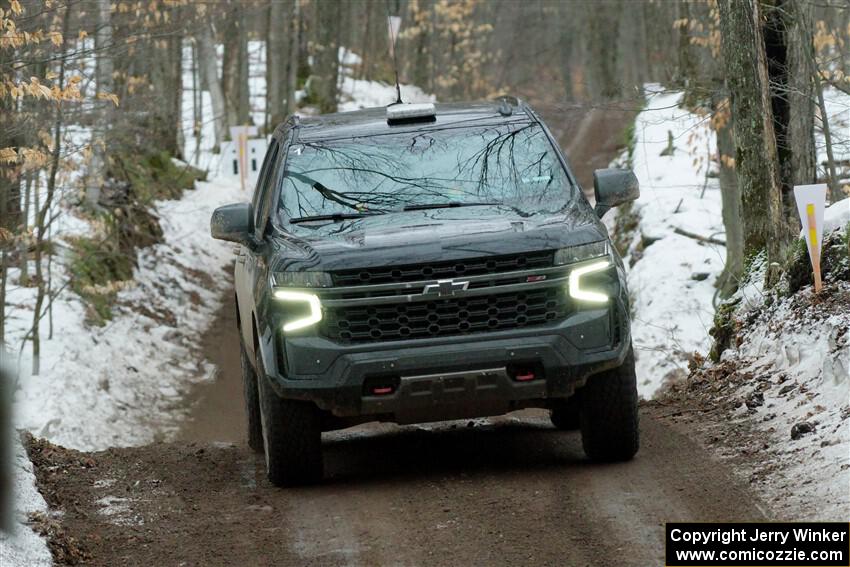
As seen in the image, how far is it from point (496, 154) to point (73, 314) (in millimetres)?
12089

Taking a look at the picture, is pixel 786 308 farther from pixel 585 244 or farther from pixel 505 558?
pixel 505 558

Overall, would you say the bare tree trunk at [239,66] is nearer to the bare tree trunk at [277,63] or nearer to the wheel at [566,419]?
the bare tree trunk at [277,63]

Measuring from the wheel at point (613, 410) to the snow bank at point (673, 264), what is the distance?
6724mm

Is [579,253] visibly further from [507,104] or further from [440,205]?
[507,104]

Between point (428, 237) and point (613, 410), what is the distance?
1461 mm

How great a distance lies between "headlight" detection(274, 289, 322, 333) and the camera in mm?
6324

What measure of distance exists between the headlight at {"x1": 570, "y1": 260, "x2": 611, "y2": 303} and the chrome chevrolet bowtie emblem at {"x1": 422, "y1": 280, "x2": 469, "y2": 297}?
0.59 meters

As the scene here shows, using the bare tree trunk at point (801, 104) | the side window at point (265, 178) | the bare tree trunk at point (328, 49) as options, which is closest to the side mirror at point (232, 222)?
the side window at point (265, 178)

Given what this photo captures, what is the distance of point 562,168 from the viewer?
752cm

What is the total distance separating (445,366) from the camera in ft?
20.6

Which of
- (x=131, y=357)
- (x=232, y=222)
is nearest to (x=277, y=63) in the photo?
(x=131, y=357)

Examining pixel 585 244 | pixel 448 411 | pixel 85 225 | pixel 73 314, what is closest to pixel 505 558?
pixel 448 411


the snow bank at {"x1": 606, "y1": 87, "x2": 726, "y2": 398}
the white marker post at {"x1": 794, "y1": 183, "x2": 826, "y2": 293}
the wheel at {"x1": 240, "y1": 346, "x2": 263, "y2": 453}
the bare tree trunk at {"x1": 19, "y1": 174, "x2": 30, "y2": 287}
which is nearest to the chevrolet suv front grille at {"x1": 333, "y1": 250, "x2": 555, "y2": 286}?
the wheel at {"x1": 240, "y1": 346, "x2": 263, "y2": 453}

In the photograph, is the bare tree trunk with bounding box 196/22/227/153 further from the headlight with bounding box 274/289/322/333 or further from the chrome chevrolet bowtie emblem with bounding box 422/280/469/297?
the chrome chevrolet bowtie emblem with bounding box 422/280/469/297
